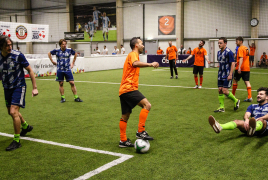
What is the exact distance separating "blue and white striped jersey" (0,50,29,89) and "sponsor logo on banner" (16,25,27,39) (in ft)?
54.0

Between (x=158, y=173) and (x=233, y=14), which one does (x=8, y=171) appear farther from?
(x=233, y=14)

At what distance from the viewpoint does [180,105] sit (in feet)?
28.5

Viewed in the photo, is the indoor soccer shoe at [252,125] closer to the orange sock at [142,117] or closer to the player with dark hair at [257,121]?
the player with dark hair at [257,121]

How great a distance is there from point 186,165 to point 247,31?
27.3m

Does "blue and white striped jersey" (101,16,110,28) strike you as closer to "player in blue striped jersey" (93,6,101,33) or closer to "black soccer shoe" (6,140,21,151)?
"player in blue striped jersey" (93,6,101,33)

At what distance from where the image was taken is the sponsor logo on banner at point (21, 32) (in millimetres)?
20000

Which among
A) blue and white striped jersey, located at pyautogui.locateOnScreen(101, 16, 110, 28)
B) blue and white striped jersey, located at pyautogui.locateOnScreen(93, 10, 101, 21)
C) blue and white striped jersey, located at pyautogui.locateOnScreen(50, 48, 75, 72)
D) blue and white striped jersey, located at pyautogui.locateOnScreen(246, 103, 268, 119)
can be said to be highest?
blue and white striped jersey, located at pyautogui.locateOnScreen(93, 10, 101, 21)

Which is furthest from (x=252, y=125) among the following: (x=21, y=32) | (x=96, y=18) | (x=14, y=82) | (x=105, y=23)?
(x=96, y=18)

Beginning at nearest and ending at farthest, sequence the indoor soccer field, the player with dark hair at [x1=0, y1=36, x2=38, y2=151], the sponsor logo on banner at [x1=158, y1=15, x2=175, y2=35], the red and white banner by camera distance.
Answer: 1. the indoor soccer field
2. the player with dark hair at [x1=0, y1=36, x2=38, y2=151]
3. the red and white banner
4. the sponsor logo on banner at [x1=158, y1=15, x2=175, y2=35]

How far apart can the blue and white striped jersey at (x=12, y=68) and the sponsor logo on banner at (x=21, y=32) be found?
54.0 feet

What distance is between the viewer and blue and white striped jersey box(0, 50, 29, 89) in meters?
5.03

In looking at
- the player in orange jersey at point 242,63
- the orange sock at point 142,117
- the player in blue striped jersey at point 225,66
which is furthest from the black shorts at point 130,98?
the player in orange jersey at point 242,63

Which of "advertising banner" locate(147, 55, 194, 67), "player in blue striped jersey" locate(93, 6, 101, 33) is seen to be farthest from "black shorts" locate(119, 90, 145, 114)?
"player in blue striped jersey" locate(93, 6, 101, 33)

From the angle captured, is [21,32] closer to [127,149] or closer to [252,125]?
[127,149]
